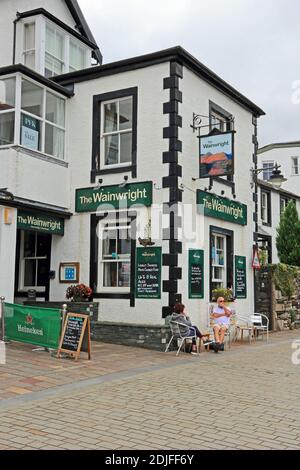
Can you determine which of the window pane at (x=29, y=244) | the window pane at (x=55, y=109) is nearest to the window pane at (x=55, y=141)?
the window pane at (x=55, y=109)

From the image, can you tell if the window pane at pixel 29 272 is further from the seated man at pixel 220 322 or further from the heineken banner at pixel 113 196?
the seated man at pixel 220 322

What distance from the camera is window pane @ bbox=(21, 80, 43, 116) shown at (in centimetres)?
1418

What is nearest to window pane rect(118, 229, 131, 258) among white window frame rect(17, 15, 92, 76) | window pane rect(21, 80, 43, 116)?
window pane rect(21, 80, 43, 116)

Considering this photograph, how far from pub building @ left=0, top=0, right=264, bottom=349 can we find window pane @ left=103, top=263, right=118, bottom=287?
3cm

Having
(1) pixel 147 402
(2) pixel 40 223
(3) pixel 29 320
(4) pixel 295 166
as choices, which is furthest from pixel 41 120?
(4) pixel 295 166

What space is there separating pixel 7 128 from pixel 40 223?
2.52m

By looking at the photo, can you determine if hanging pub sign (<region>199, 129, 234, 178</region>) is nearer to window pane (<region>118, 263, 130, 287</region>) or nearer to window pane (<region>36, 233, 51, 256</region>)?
window pane (<region>118, 263, 130, 287</region>)

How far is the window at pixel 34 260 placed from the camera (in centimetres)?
1512

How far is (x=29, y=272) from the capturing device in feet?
50.9

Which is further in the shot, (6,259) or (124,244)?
(124,244)

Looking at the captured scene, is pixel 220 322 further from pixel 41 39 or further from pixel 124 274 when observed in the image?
pixel 41 39

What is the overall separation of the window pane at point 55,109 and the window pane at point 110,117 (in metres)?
1.26

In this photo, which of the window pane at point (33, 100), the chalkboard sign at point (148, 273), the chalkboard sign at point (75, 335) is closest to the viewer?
the chalkboard sign at point (75, 335)
